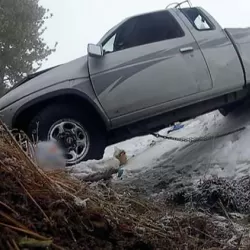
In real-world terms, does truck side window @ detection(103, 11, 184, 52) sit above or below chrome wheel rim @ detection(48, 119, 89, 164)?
above

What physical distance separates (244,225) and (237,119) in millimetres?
3710

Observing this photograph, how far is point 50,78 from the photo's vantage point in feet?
19.8

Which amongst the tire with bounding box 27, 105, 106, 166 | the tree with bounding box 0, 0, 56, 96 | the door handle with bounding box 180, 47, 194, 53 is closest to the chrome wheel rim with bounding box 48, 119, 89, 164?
the tire with bounding box 27, 105, 106, 166

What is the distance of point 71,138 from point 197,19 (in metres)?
2.55

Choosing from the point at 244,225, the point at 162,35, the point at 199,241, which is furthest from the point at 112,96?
the point at 199,241

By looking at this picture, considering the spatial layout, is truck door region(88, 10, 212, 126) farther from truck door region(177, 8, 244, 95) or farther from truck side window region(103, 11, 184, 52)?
truck door region(177, 8, 244, 95)

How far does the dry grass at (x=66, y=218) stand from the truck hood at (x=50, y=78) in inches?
116

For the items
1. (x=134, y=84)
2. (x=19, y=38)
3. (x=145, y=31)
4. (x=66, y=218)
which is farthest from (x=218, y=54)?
(x=19, y=38)

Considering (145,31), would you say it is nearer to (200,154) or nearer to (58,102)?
(58,102)

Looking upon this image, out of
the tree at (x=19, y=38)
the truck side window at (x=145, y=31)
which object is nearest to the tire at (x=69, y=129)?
the truck side window at (x=145, y=31)

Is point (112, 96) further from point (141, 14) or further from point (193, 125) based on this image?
point (193, 125)

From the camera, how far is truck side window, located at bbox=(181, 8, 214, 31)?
6934mm

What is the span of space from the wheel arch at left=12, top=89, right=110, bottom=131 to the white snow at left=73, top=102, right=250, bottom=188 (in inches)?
21.9

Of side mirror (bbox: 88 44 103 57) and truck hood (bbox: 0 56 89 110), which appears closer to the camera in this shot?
truck hood (bbox: 0 56 89 110)
